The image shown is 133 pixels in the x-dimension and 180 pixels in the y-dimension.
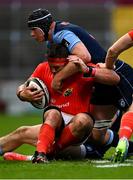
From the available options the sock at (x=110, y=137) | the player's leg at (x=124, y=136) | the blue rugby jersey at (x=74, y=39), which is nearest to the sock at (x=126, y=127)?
the player's leg at (x=124, y=136)

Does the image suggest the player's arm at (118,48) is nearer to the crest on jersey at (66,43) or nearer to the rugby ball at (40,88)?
the crest on jersey at (66,43)

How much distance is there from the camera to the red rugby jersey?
880cm

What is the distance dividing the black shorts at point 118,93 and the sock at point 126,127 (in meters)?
0.34

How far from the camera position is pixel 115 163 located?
325 inches

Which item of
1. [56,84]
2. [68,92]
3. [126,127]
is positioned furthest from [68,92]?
[126,127]

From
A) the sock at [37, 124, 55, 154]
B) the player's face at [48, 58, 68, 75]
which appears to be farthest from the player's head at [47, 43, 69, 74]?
the sock at [37, 124, 55, 154]

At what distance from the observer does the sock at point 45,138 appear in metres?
8.29

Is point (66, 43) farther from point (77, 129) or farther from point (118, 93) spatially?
point (77, 129)

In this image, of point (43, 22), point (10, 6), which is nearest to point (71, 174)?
point (43, 22)

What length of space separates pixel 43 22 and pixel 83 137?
1381mm

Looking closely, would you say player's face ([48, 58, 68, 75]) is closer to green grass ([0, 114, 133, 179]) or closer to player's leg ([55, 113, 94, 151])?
→ player's leg ([55, 113, 94, 151])

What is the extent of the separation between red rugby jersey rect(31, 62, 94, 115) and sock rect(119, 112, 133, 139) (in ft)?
1.63

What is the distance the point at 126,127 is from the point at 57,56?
1059 millimetres

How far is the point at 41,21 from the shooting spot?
8977 mm
